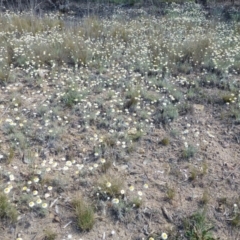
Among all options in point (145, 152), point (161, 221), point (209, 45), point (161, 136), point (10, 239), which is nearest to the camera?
point (10, 239)

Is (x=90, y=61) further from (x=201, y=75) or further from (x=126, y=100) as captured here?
(x=201, y=75)

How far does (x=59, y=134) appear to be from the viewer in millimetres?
4254

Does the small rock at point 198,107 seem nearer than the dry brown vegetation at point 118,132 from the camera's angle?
No

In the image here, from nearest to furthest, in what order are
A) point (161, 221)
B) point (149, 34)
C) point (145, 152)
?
point (161, 221) → point (145, 152) → point (149, 34)

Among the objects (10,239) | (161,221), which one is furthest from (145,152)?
(10,239)

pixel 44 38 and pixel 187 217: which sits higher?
pixel 44 38

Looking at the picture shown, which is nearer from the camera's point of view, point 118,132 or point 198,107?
point 118,132

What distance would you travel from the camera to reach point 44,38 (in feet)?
21.8

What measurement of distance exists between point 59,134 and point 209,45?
3.58 m

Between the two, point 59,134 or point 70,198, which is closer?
point 70,198

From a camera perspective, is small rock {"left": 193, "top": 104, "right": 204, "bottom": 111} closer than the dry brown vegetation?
No

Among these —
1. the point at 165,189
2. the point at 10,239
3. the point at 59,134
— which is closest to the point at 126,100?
the point at 59,134

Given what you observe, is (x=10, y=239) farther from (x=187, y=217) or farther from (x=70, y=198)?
(x=187, y=217)

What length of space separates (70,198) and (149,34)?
4544 mm
